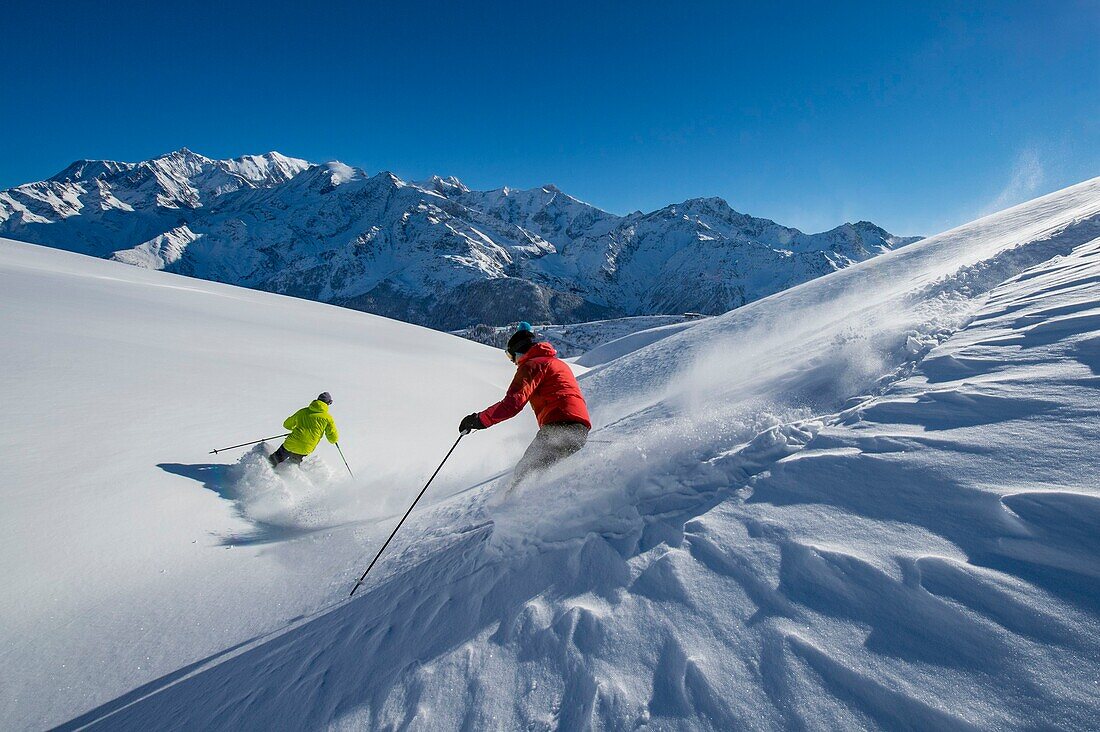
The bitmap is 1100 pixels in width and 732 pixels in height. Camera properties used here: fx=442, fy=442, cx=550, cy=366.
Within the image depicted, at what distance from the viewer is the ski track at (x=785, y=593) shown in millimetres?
1920

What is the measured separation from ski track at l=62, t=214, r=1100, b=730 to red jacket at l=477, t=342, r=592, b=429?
940mm

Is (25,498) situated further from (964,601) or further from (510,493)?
(964,601)

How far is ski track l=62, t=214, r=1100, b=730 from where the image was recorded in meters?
1.92

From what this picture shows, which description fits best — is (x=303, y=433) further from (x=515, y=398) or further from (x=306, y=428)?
(x=515, y=398)

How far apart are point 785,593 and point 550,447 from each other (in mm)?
3164

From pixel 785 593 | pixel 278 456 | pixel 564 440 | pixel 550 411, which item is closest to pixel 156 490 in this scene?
pixel 278 456

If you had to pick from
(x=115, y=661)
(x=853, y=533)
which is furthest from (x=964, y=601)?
(x=115, y=661)

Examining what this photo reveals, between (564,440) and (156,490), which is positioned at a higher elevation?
(156,490)

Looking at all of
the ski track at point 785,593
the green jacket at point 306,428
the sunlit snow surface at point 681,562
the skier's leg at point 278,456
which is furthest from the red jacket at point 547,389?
the skier's leg at point 278,456

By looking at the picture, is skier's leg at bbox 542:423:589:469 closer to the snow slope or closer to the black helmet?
the black helmet

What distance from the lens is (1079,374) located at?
3174 millimetres

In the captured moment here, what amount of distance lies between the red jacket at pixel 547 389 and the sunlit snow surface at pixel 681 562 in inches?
26.5

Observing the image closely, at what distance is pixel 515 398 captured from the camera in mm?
5016

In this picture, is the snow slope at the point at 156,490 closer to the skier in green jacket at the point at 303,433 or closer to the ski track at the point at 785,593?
the skier in green jacket at the point at 303,433
